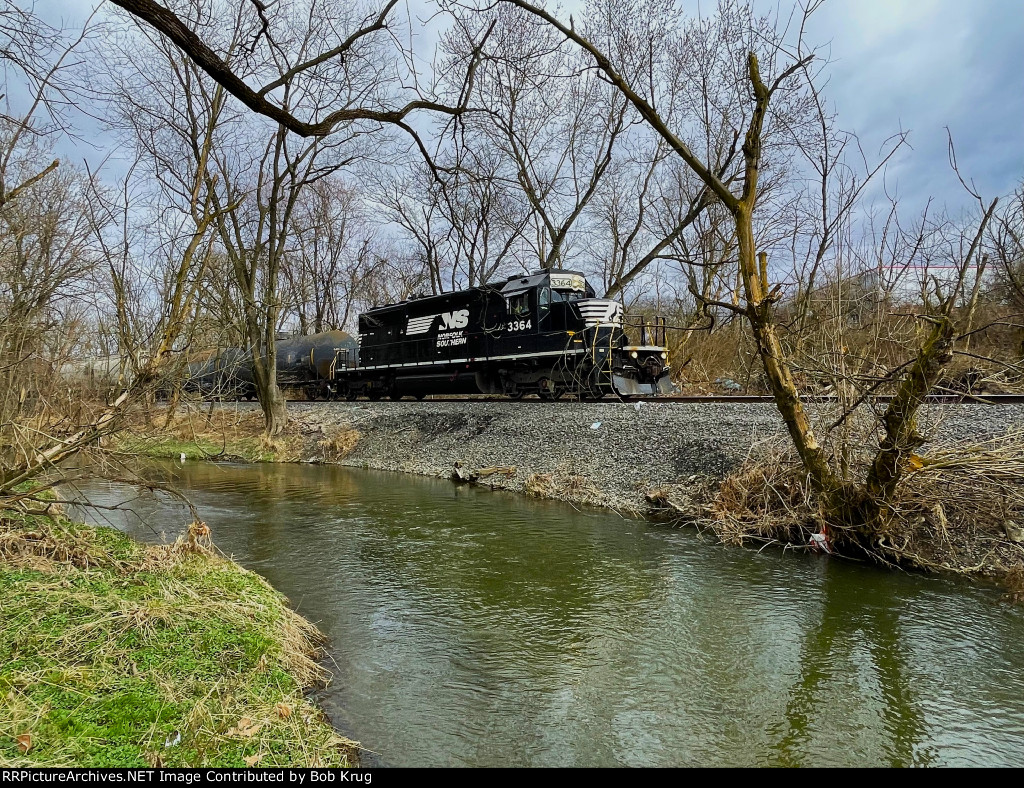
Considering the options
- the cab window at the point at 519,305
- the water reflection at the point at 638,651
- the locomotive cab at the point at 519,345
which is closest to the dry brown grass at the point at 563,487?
the water reflection at the point at 638,651

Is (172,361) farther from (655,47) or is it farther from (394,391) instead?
(655,47)

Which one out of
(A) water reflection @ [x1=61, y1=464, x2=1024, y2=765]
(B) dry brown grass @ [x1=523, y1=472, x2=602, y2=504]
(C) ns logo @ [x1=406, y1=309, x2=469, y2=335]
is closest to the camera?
(A) water reflection @ [x1=61, y1=464, x2=1024, y2=765]

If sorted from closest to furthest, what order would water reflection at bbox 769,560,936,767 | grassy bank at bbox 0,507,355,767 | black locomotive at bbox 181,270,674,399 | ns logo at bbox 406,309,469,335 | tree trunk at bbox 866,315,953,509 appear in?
grassy bank at bbox 0,507,355,767 < water reflection at bbox 769,560,936,767 < tree trunk at bbox 866,315,953,509 < black locomotive at bbox 181,270,674,399 < ns logo at bbox 406,309,469,335

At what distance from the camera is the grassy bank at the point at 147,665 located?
9.47ft

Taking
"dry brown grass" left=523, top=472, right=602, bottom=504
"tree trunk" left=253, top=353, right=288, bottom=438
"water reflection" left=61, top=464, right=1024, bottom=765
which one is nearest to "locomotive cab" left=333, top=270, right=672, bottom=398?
"dry brown grass" left=523, top=472, right=602, bottom=504

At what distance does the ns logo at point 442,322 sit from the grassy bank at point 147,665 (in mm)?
13078

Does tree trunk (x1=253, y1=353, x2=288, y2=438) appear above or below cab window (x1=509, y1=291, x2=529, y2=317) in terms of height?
below

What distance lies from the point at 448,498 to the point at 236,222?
11421mm

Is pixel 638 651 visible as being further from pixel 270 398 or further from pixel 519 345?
pixel 270 398

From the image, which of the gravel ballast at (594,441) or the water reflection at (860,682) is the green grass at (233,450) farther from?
the water reflection at (860,682)

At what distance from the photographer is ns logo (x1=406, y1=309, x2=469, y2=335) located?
17969 millimetres

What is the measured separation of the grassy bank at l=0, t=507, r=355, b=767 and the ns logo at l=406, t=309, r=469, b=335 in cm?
1308

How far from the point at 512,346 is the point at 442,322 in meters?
3.55

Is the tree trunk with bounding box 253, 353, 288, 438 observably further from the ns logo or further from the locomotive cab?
the ns logo
